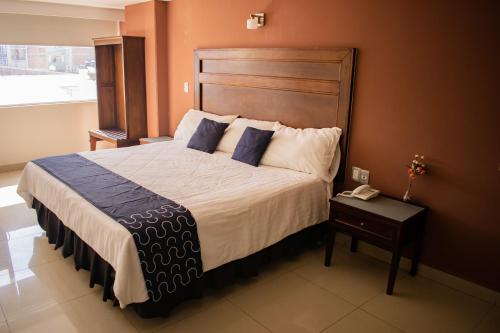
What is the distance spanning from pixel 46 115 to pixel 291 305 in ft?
15.0

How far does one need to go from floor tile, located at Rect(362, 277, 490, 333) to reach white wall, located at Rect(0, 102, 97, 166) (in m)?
4.85

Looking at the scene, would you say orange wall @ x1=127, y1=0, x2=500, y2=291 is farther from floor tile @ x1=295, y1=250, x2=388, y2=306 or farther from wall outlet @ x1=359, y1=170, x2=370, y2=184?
floor tile @ x1=295, y1=250, x2=388, y2=306

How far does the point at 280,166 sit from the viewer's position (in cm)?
331

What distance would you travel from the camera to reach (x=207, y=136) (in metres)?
3.87

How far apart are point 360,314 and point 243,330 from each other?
0.75 metres

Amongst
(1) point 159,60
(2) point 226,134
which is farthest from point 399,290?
(1) point 159,60

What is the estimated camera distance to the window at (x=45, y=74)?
17.1 ft

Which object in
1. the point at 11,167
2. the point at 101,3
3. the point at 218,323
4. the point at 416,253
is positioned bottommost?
the point at 218,323

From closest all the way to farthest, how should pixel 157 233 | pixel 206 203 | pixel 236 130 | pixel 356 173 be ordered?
pixel 157 233
pixel 206 203
pixel 356 173
pixel 236 130

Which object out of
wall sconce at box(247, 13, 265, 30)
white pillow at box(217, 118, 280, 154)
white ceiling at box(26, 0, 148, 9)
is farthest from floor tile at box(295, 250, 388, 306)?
white ceiling at box(26, 0, 148, 9)

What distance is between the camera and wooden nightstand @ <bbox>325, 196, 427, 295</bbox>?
255 cm

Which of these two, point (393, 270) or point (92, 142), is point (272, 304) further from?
point (92, 142)

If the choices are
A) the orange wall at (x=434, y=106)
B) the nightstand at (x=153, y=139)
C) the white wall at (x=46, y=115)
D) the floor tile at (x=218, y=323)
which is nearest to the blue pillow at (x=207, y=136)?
the nightstand at (x=153, y=139)

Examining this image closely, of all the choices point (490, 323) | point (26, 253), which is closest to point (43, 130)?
point (26, 253)
